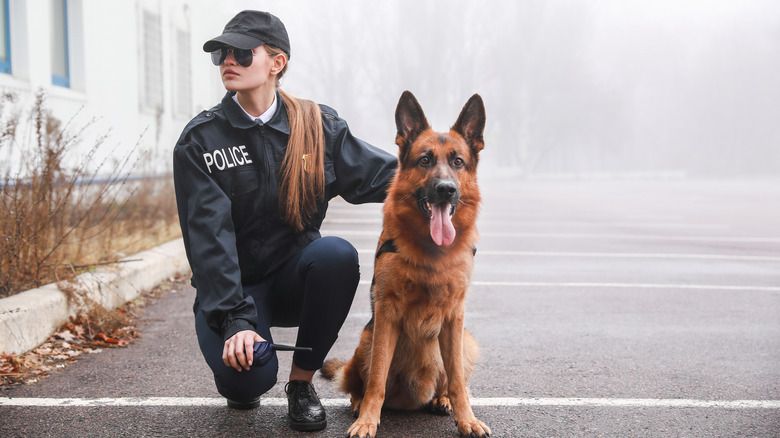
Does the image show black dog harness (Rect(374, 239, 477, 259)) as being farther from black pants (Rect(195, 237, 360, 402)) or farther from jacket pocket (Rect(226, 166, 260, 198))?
jacket pocket (Rect(226, 166, 260, 198))

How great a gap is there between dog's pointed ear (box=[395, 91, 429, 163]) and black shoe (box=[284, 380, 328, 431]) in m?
1.21

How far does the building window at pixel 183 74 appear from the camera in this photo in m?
15.3

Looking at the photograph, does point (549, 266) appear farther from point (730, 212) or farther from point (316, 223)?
point (730, 212)

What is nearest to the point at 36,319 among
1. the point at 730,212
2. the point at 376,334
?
the point at 376,334

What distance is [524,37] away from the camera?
5041cm

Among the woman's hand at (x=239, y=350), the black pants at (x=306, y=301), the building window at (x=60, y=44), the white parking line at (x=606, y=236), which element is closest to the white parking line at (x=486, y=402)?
the black pants at (x=306, y=301)

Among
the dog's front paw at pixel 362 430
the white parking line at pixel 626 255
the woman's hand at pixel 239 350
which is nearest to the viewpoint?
the woman's hand at pixel 239 350

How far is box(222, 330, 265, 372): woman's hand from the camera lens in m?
2.63

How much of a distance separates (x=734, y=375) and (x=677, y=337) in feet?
3.27

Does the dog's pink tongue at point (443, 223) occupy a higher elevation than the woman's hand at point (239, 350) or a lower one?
higher

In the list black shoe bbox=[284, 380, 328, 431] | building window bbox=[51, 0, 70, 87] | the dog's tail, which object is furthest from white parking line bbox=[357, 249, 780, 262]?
black shoe bbox=[284, 380, 328, 431]

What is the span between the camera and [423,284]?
2.97m

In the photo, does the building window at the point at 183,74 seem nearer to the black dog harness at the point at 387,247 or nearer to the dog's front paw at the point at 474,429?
the black dog harness at the point at 387,247

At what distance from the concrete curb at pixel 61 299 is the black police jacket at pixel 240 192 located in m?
1.47
